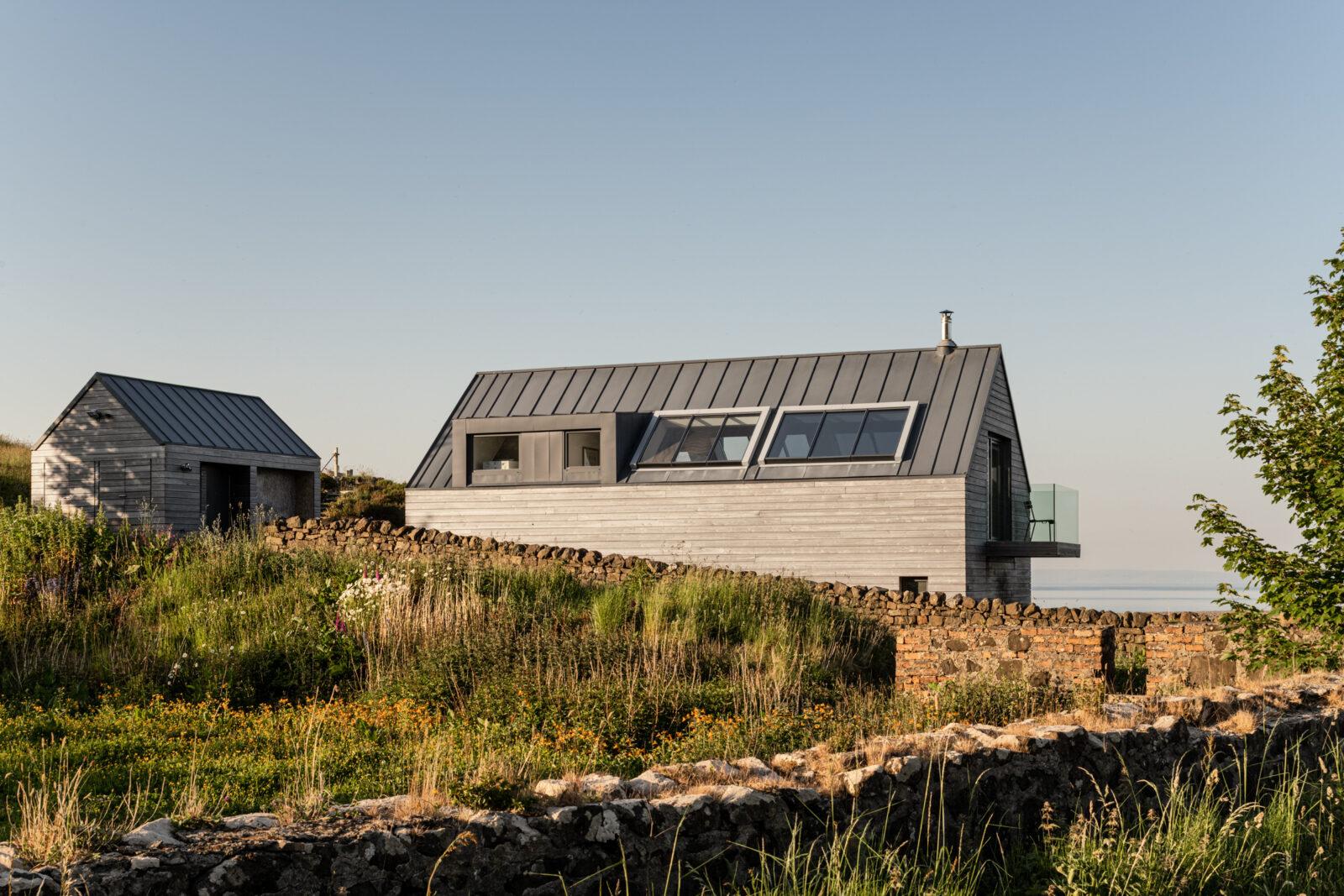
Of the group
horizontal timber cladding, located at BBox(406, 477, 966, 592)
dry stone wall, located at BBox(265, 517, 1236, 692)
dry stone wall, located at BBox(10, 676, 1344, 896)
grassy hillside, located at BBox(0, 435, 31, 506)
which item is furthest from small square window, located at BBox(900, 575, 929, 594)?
grassy hillside, located at BBox(0, 435, 31, 506)

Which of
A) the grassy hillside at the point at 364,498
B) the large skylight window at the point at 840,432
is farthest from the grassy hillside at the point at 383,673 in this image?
the grassy hillside at the point at 364,498

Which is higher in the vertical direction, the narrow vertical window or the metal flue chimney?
the metal flue chimney

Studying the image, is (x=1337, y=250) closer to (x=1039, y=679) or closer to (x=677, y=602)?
(x=1039, y=679)

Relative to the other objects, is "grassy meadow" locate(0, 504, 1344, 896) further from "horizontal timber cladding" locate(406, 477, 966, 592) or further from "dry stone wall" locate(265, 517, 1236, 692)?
"horizontal timber cladding" locate(406, 477, 966, 592)

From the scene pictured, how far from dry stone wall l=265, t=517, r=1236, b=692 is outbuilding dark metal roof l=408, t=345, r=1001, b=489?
5.65 m

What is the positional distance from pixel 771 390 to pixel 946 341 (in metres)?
3.64

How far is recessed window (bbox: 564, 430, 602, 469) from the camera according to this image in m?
25.5

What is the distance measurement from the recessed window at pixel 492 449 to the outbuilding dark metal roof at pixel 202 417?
8241 mm

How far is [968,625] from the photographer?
14180 millimetres

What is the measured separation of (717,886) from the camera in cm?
516

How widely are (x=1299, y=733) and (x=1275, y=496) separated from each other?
296 cm

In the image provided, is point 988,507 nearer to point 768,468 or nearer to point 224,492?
point 768,468

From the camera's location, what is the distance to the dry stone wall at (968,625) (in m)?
13.5

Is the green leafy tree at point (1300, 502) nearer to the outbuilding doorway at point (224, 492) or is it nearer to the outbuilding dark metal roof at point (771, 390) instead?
the outbuilding dark metal roof at point (771, 390)
